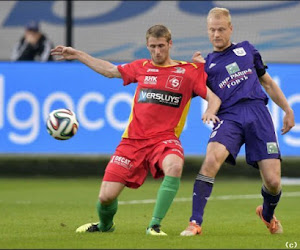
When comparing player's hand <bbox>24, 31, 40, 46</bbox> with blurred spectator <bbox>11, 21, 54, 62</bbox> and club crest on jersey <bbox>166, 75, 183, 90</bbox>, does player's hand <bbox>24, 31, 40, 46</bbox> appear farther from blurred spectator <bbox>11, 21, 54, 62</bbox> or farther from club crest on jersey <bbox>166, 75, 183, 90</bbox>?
club crest on jersey <bbox>166, 75, 183, 90</bbox>

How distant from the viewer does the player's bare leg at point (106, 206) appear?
8.95 meters

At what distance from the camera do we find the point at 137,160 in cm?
898

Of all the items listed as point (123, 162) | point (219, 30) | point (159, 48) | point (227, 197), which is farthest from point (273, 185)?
point (227, 197)

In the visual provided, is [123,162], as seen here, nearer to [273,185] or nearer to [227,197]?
[273,185]

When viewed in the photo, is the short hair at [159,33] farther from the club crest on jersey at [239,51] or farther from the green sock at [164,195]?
the green sock at [164,195]

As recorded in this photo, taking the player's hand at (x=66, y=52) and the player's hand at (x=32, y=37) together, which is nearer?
the player's hand at (x=66, y=52)

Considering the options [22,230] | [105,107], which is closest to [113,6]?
[105,107]

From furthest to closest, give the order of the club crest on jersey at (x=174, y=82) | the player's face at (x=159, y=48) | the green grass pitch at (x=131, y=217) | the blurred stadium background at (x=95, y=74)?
the blurred stadium background at (x=95, y=74) < the club crest on jersey at (x=174, y=82) < the player's face at (x=159, y=48) < the green grass pitch at (x=131, y=217)

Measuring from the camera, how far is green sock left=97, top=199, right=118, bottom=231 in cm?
909

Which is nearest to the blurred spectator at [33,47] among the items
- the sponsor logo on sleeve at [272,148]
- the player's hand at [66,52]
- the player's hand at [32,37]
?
the player's hand at [32,37]

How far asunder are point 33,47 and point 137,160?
9.13 metres

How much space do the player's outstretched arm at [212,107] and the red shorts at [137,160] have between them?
44 centimetres

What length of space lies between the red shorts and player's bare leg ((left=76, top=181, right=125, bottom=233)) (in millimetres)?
66

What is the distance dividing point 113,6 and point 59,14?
1010 mm
